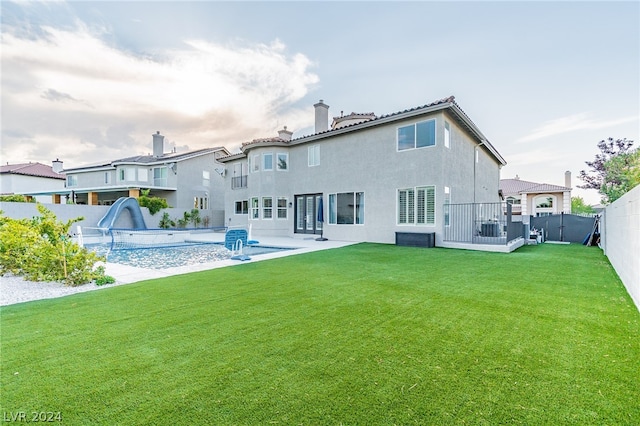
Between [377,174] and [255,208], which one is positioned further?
[255,208]

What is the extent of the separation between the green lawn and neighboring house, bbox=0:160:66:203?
40309 mm

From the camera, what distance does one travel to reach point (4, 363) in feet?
9.67

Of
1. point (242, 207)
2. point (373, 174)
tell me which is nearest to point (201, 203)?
point (242, 207)

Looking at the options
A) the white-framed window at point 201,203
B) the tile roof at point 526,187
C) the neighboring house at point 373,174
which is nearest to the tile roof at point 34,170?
the white-framed window at point 201,203

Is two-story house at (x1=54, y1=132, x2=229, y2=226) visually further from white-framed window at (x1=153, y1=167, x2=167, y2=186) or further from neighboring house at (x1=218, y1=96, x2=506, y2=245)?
neighboring house at (x1=218, y1=96, x2=506, y2=245)

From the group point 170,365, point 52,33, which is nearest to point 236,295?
point 170,365

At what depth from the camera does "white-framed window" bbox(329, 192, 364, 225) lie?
15.9 meters

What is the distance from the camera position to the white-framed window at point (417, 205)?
13367 millimetres

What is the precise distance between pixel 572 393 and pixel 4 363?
5187 millimetres

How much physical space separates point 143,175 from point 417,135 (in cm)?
2684

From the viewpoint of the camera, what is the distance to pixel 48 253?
22.0 feet

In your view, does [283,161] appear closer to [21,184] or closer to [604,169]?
[604,169]

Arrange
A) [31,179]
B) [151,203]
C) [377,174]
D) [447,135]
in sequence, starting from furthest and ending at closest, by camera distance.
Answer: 1. [31,179]
2. [151,203]
3. [377,174]
4. [447,135]

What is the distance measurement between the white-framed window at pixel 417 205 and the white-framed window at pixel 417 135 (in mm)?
1994
